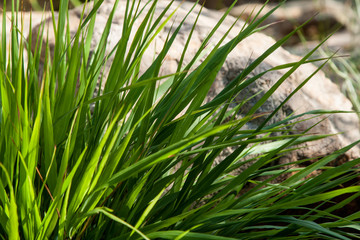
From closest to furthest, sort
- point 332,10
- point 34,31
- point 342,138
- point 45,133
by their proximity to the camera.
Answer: point 45,133
point 342,138
point 34,31
point 332,10

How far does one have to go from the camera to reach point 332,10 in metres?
4.72

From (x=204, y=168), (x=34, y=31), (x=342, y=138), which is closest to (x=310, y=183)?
(x=204, y=168)

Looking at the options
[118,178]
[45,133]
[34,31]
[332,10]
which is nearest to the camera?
[118,178]

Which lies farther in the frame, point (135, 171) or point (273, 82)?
point (273, 82)

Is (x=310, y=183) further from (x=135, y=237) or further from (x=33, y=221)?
(x=33, y=221)

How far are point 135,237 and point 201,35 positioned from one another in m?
1.03

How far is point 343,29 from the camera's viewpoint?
15.8 feet

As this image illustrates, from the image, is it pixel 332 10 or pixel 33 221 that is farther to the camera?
pixel 332 10

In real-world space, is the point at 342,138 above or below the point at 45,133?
below

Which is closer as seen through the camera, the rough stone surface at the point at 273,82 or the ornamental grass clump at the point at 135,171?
the ornamental grass clump at the point at 135,171

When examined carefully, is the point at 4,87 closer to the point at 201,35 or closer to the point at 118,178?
the point at 118,178

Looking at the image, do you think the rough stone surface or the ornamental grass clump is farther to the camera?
the rough stone surface

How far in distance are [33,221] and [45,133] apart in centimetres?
15

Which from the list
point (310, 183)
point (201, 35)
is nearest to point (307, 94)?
point (201, 35)
